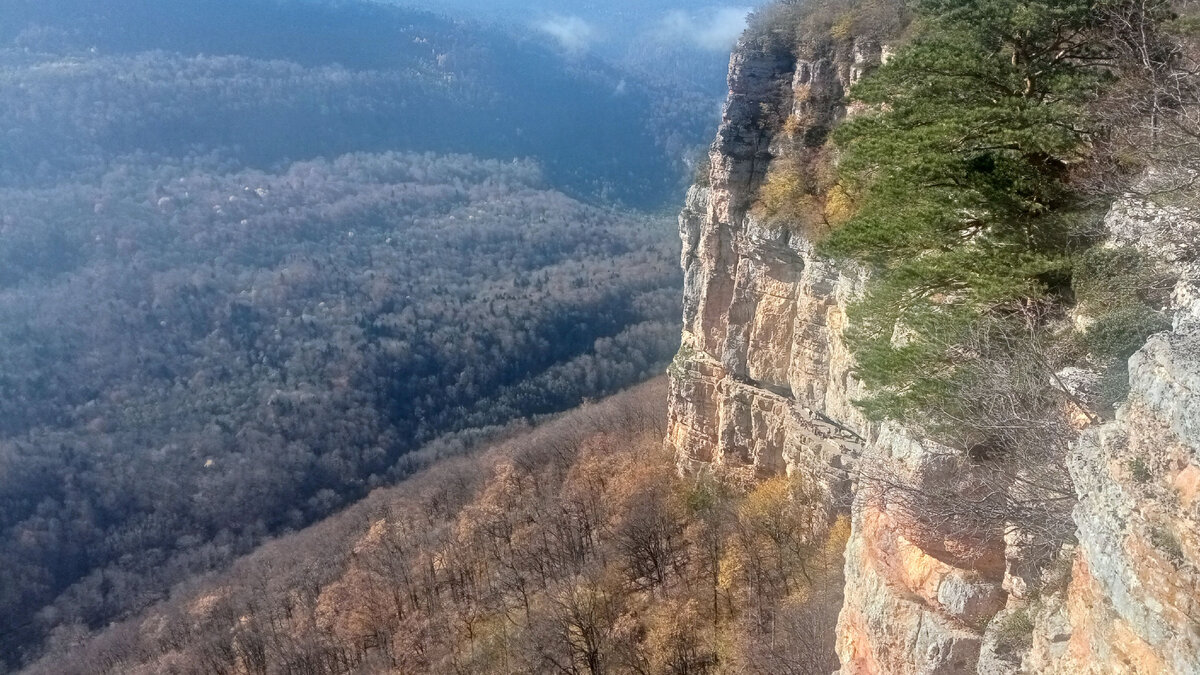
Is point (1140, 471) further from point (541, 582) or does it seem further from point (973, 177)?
point (541, 582)

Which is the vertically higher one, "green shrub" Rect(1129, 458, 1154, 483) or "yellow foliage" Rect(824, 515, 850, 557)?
"green shrub" Rect(1129, 458, 1154, 483)

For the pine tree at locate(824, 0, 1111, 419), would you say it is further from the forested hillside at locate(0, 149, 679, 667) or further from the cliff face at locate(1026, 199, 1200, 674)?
the forested hillside at locate(0, 149, 679, 667)

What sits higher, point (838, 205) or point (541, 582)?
point (838, 205)

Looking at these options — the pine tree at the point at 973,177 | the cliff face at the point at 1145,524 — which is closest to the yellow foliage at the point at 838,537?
the pine tree at the point at 973,177

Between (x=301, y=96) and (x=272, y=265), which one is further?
(x=301, y=96)

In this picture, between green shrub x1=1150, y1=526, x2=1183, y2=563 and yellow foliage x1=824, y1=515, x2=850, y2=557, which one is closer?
green shrub x1=1150, y1=526, x2=1183, y2=563

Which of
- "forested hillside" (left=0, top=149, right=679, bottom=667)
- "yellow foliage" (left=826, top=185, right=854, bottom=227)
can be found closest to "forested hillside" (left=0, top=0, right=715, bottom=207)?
"forested hillside" (left=0, top=149, right=679, bottom=667)

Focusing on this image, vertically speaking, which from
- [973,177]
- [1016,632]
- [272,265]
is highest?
[973,177]

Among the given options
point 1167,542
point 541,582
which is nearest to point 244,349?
point 541,582

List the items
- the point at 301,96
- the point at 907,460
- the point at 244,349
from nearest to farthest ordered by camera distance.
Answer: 1. the point at 907,460
2. the point at 244,349
3. the point at 301,96
